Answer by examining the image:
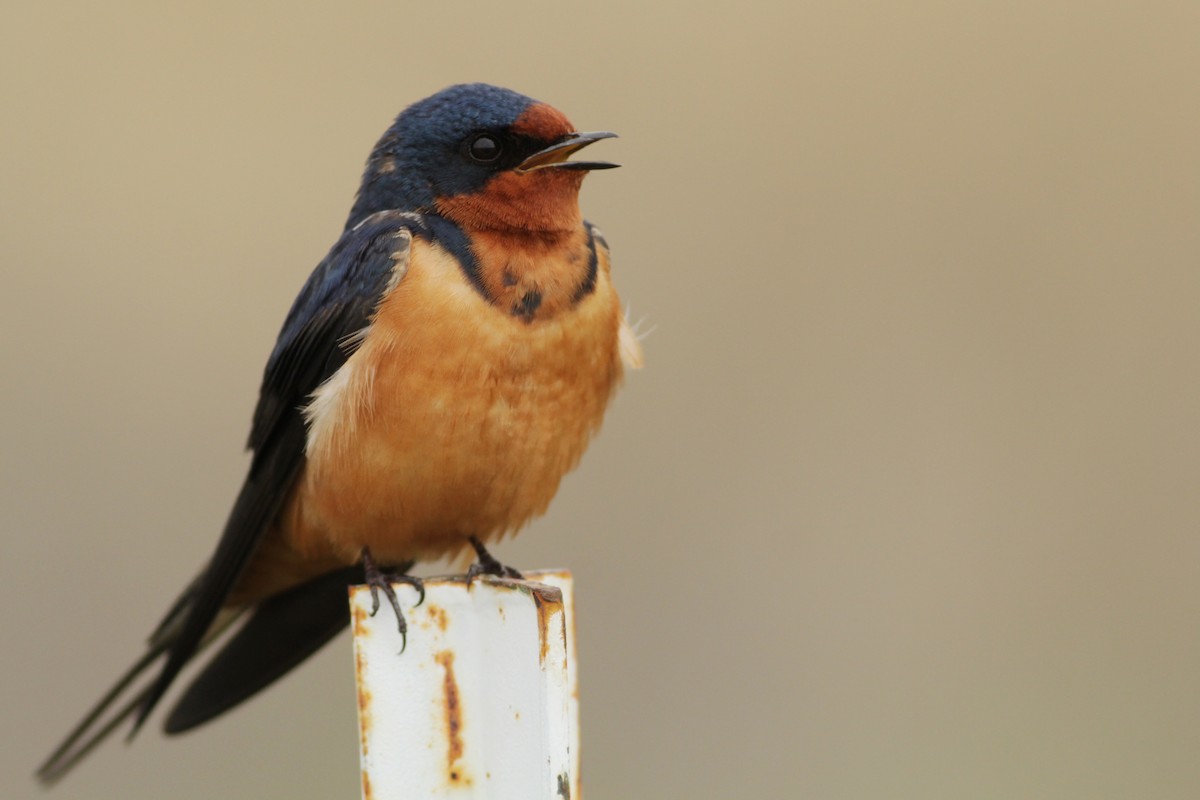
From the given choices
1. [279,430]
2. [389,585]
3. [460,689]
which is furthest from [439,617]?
[279,430]

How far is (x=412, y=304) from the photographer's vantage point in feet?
7.21

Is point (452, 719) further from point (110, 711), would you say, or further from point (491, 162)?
point (110, 711)

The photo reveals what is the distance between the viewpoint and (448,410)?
2186mm

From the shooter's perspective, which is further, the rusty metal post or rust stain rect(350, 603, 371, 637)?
rust stain rect(350, 603, 371, 637)

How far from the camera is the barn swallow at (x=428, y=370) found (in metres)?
2.19

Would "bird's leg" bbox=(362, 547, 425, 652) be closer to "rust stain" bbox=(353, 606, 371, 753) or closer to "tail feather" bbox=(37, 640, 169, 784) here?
"rust stain" bbox=(353, 606, 371, 753)

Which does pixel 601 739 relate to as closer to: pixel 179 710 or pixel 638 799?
pixel 638 799

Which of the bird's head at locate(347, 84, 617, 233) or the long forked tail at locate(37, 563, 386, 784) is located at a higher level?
the bird's head at locate(347, 84, 617, 233)

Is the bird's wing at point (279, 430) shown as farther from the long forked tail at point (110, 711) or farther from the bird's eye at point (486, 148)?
the bird's eye at point (486, 148)

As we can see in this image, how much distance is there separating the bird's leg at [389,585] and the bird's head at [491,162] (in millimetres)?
514

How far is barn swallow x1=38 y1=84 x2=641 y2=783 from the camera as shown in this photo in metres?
2.19

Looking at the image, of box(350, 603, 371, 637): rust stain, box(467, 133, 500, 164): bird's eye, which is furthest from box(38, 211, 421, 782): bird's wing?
box(350, 603, 371, 637): rust stain

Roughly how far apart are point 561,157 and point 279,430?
0.63 m

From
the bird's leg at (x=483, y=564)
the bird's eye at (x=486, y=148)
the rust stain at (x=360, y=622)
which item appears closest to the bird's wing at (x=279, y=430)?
the bird's eye at (x=486, y=148)
